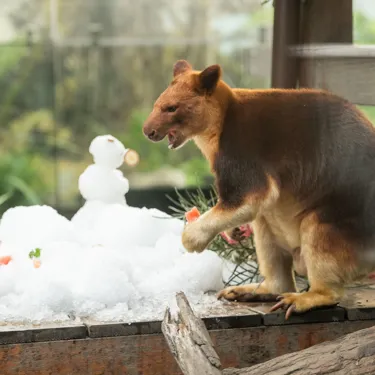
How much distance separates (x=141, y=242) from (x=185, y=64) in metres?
0.78

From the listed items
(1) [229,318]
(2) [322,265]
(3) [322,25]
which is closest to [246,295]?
(1) [229,318]

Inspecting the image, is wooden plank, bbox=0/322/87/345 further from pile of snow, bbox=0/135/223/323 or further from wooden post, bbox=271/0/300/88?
wooden post, bbox=271/0/300/88

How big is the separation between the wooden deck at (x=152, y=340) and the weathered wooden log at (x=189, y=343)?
25 cm

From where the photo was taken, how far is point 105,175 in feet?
11.3

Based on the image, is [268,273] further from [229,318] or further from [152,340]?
[152,340]

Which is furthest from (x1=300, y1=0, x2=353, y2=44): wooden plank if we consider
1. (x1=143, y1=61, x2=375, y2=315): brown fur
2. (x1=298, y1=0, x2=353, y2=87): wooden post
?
(x1=143, y1=61, x2=375, y2=315): brown fur

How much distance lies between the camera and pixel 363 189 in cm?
269

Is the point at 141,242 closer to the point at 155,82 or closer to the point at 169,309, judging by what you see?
the point at 169,309

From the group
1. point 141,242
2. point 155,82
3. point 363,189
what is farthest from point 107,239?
point 155,82

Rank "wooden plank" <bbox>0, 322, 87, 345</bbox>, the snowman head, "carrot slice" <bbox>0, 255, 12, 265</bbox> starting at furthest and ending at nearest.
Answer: the snowman head
"carrot slice" <bbox>0, 255, 12, 265</bbox>
"wooden plank" <bbox>0, 322, 87, 345</bbox>

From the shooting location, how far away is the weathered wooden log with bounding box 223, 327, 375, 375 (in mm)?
2316

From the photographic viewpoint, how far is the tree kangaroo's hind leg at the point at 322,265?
265 cm

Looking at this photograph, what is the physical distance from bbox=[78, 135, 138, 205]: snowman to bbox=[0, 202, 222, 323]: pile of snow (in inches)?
2.0

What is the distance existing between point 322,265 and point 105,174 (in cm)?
111
